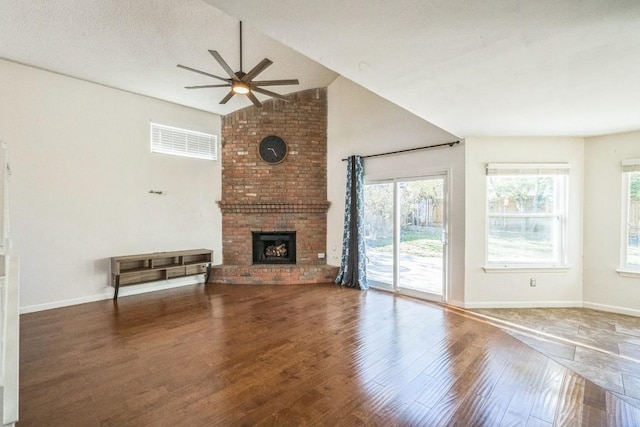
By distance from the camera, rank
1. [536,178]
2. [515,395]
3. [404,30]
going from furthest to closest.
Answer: [536,178] → [515,395] → [404,30]

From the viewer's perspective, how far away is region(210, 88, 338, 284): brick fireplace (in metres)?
5.47

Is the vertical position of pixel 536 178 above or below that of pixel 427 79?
below

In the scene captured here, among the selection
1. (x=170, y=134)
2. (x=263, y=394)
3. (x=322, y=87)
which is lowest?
(x=263, y=394)

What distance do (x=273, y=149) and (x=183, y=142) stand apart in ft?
5.06

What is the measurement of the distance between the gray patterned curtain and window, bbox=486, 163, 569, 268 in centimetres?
186

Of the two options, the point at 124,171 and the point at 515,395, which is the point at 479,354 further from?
the point at 124,171

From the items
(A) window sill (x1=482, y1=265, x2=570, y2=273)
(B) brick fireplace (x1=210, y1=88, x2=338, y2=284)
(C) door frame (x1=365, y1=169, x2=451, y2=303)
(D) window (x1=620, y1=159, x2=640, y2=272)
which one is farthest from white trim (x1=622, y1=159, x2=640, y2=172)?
(B) brick fireplace (x1=210, y1=88, x2=338, y2=284)

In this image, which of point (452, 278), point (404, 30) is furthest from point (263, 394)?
point (452, 278)

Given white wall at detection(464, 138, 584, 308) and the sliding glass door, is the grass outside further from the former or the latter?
white wall at detection(464, 138, 584, 308)

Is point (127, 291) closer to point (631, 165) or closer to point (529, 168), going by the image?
point (529, 168)

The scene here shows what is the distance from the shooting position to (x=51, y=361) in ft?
8.27

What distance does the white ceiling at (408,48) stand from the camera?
1485mm

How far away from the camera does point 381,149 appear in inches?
189

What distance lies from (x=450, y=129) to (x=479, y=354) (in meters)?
2.47
